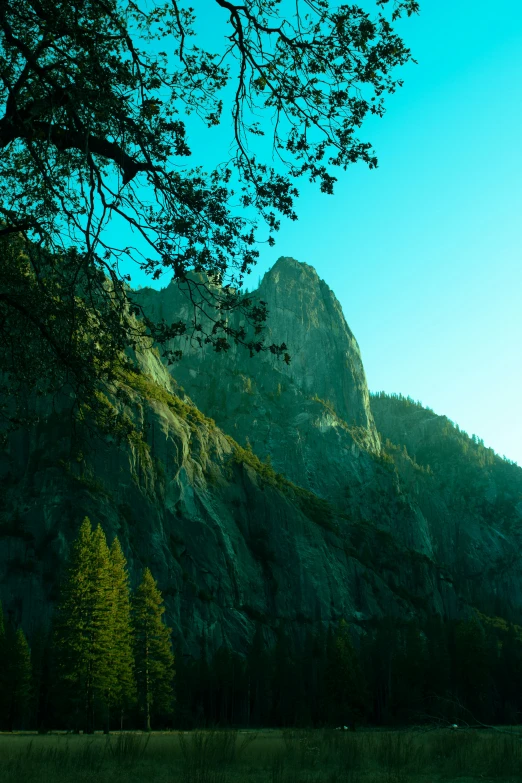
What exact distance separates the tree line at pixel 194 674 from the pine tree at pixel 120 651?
0.31 ft

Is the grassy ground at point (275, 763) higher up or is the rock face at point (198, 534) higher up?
the rock face at point (198, 534)

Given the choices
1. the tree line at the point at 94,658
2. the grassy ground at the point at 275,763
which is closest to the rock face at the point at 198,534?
the tree line at the point at 94,658

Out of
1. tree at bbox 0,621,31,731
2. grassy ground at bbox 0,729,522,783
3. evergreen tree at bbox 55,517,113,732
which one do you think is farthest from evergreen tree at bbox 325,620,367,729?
grassy ground at bbox 0,729,522,783

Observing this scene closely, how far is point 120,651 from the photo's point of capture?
43.6 metres

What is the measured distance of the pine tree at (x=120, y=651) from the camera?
42.8 m

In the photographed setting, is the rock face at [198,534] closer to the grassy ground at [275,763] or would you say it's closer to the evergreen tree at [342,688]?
the evergreen tree at [342,688]

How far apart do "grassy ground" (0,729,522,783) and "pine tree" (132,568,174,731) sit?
123ft

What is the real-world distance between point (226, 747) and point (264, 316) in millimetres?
7911

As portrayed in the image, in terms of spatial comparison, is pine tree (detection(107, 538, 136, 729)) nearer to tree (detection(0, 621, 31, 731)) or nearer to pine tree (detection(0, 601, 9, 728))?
tree (detection(0, 621, 31, 731))

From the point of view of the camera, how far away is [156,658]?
53438mm

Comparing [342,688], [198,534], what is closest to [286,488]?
[198,534]

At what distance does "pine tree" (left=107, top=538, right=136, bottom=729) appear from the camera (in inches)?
1683

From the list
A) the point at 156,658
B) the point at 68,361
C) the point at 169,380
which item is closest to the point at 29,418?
the point at 68,361

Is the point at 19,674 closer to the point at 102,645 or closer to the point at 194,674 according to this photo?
the point at 102,645
